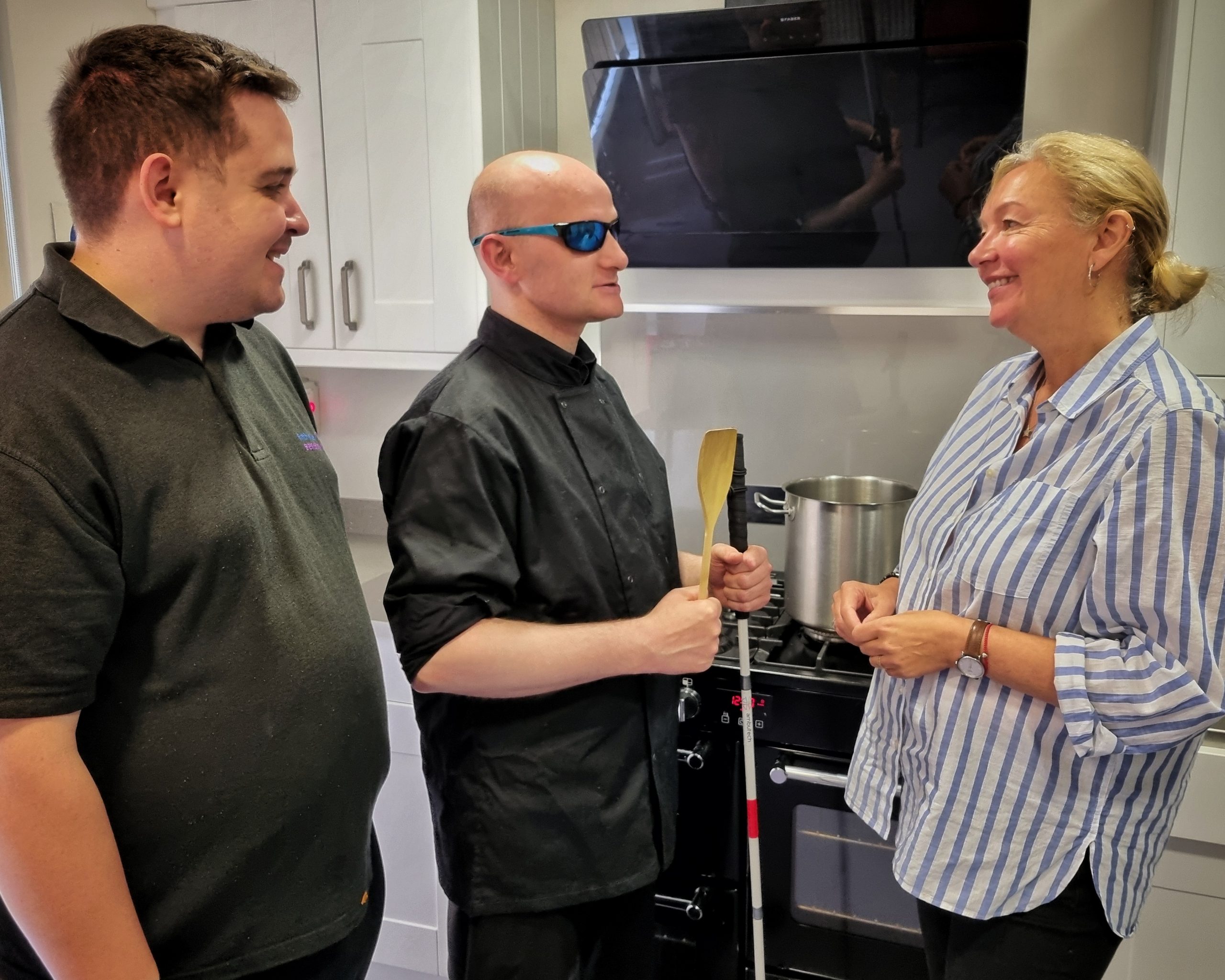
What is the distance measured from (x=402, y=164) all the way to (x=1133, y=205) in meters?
1.52

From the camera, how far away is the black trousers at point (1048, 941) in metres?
1.12

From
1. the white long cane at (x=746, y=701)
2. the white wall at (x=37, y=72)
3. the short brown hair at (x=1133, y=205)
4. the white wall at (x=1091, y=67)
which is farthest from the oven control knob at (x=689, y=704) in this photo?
the white wall at (x=37, y=72)

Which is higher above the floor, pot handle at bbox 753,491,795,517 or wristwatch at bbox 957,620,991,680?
wristwatch at bbox 957,620,991,680

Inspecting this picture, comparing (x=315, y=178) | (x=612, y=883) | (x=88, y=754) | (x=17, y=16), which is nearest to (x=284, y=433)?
(x=88, y=754)

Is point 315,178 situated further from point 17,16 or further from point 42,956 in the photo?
point 42,956

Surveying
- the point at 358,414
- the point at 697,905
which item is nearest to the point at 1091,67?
the point at 697,905

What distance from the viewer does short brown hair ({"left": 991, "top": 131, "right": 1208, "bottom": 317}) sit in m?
1.14

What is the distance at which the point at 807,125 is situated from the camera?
1833mm

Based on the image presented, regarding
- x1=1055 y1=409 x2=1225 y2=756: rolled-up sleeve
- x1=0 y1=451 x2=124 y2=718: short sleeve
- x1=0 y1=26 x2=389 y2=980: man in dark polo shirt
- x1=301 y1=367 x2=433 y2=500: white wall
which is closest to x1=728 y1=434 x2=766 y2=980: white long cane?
x1=1055 y1=409 x2=1225 y2=756: rolled-up sleeve

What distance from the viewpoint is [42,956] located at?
83 cm

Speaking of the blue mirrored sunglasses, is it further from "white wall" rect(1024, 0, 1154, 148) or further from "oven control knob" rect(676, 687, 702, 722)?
"white wall" rect(1024, 0, 1154, 148)

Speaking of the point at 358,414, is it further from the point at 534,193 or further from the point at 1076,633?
the point at 1076,633

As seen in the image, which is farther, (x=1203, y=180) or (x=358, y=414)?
(x=358, y=414)

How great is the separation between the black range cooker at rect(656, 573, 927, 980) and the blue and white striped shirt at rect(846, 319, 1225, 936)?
16.7 inches
